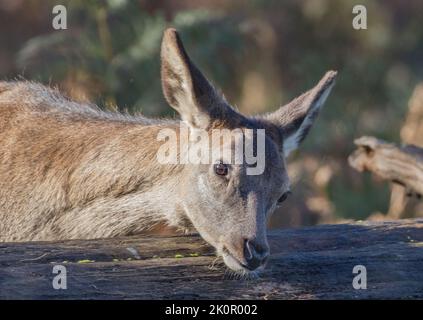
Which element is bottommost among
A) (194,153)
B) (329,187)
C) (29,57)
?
(329,187)

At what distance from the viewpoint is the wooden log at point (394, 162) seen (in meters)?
11.0

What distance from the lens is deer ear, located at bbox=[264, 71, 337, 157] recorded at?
9.05m

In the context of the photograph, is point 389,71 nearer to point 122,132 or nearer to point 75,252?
point 122,132

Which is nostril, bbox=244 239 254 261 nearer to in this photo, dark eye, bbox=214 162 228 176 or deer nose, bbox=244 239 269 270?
deer nose, bbox=244 239 269 270

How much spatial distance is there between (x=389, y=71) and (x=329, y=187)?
19.0 feet

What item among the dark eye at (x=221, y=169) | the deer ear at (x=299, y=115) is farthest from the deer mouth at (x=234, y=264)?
the deer ear at (x=299, y=115)

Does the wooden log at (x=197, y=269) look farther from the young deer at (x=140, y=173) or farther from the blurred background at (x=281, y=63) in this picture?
the blurred background at (x=281, y=63)

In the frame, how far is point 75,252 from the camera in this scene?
7.91m

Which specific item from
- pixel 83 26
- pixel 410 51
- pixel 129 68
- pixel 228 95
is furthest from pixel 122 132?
pixel 410 51

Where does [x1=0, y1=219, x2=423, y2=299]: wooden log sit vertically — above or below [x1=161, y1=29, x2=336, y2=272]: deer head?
below

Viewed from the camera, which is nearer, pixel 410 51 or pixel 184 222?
pixel 184 222

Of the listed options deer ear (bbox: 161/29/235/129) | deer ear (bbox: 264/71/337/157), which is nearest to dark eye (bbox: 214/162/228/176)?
deer ear (bbox: 161/29/235/129)

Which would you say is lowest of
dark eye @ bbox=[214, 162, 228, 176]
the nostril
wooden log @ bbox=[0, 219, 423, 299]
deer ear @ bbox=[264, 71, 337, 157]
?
wooden log @ bbox=[0, 219, 423, 299]

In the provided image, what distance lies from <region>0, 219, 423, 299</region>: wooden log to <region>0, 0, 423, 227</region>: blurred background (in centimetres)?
332
